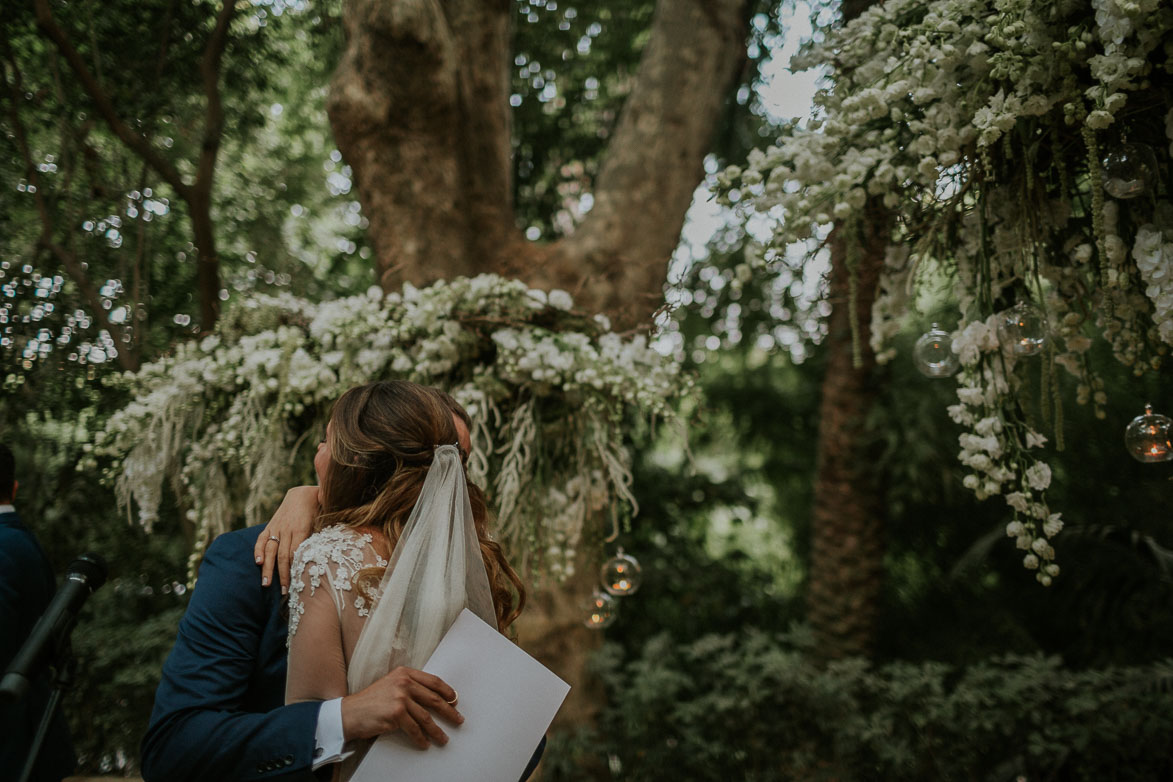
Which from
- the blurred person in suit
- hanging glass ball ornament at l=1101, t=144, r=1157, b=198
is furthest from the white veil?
hanging glass ball ornament at l=1101, t=144, r=1157, b=198

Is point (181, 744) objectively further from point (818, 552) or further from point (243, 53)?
point (243, 53)

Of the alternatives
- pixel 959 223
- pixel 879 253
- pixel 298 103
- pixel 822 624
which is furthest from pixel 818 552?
pixel 298 103

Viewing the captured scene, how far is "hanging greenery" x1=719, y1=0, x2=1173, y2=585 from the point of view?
149cm

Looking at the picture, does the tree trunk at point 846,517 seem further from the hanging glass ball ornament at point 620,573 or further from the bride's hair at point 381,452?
the bride's hair at point 381,452

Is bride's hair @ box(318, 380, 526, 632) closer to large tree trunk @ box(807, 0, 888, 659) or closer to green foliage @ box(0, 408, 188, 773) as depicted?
green foliage @ box(0, 408, 188, 773)

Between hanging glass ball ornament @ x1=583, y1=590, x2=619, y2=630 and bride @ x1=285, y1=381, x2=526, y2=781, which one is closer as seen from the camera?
bride @ x1=285, y1=381, x2=526, y2=781

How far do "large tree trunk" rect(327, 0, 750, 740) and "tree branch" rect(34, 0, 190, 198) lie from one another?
0.82m

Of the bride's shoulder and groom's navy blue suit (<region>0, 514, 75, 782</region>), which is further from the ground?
the bride's shoulder

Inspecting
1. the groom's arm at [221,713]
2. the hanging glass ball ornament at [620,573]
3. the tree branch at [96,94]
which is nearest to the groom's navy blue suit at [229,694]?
the groom's arm at [221,713]

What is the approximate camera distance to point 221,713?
1304 mm

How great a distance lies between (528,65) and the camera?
5.61m

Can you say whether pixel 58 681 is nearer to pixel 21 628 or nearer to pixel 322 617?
pixel 322 617

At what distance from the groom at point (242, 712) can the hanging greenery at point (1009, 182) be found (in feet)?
4.31

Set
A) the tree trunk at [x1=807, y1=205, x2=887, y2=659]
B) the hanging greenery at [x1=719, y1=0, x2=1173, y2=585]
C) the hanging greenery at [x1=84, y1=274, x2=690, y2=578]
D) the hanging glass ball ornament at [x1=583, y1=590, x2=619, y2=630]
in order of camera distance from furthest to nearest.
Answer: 1. the tree trunk at [x1=807, y1=205, x2=887, y2=659]
2. the hanging glass ball ornament at [x1=583, y1=590, x2=619, y2=630]
3. the hanging greenery at [x1=84, y1=274, x2=690, y2=578]
4. the hanging greenery at [x1=719, y1=0, x2=1173, y2=585]
